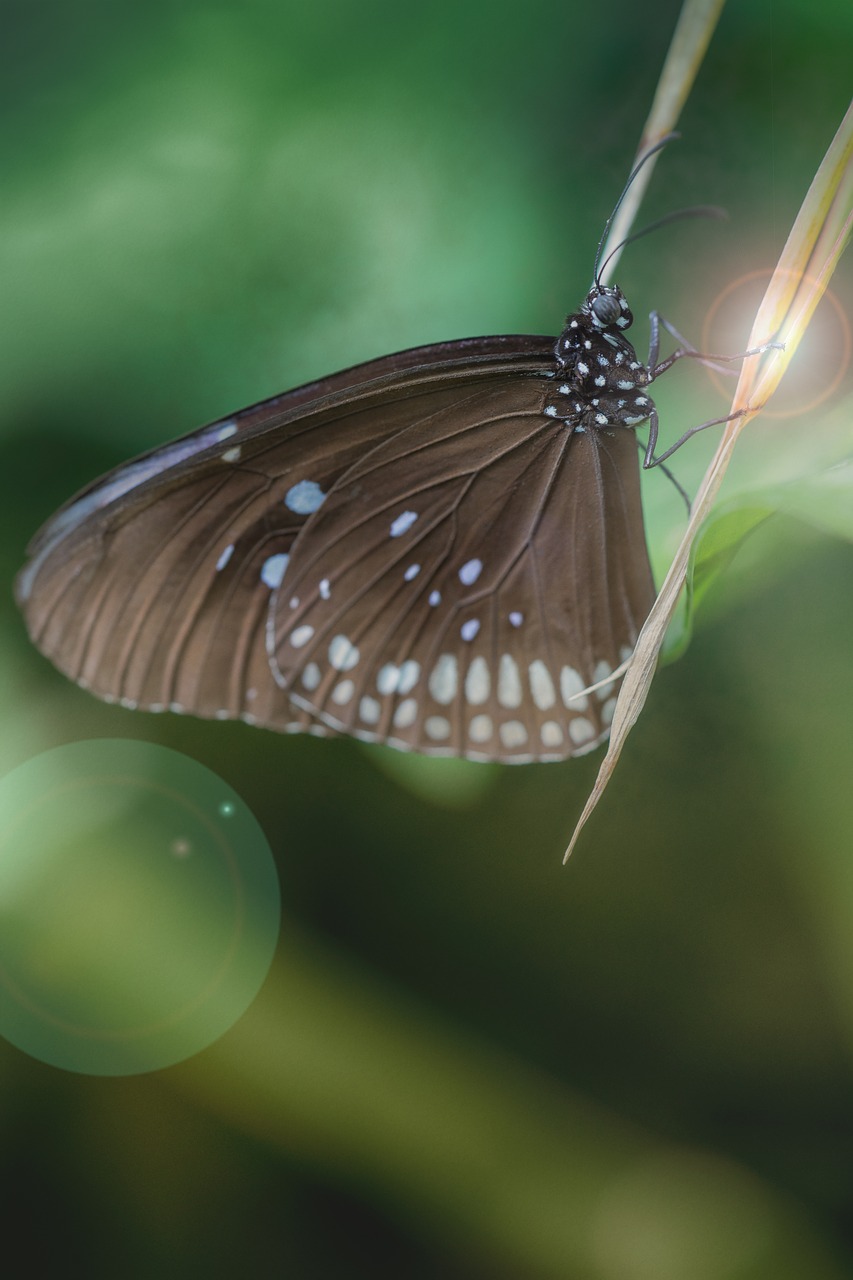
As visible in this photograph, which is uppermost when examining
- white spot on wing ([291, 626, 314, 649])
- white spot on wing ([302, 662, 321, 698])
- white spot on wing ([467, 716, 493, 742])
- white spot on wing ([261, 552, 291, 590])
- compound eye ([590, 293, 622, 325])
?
compound eye ([590, 293, 622, 325])

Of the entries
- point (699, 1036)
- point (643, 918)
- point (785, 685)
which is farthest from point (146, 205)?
point (699, 1036)

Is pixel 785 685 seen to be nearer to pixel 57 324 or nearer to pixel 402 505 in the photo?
pixel 402 505

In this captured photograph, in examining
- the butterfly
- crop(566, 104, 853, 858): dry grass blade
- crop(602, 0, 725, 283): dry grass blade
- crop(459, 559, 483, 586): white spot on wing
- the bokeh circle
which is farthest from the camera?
the bokeh circle

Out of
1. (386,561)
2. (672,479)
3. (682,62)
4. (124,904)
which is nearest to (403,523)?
(386,561)

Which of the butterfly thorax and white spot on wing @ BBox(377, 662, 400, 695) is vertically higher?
the butterfly thorax

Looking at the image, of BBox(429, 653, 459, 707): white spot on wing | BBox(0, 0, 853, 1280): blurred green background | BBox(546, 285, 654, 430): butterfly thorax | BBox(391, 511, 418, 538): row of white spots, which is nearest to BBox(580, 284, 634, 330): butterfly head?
BBox(546, 285, 654, 430): butterfly thorax

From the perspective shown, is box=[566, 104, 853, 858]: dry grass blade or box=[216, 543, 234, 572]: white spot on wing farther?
box=[216, 543, 234, 572]: white spot on wing

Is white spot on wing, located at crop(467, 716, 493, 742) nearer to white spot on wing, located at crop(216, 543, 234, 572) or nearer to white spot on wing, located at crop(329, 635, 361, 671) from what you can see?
white spot on wing, located at crop(329, 635, 361, 671)

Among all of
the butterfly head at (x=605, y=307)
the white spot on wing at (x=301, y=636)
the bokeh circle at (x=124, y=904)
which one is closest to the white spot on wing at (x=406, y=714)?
the white spot on wing at (x=301, y=636)
